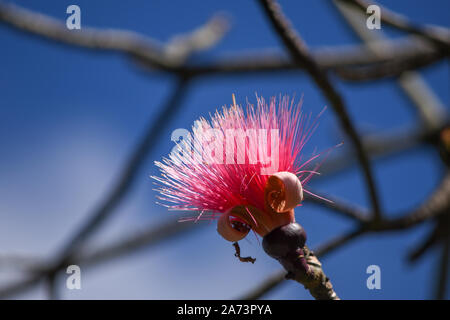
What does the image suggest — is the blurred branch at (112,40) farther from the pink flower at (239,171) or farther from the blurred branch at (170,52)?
the pink flower at (239,171)

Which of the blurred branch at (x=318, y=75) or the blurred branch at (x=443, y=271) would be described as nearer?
the blurred branch at (x=318, y=75)

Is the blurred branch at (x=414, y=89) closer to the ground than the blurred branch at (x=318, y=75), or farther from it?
farther from it

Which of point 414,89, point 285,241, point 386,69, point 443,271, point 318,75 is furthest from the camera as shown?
point 414,89

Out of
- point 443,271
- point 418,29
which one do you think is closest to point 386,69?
point 418,29

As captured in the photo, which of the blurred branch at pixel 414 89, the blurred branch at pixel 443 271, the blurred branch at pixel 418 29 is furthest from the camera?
the blurred branch at pixel 414 89

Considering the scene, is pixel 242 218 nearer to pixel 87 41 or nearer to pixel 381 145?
pixel 87 41

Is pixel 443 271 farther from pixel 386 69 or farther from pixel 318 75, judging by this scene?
pixel 318 75

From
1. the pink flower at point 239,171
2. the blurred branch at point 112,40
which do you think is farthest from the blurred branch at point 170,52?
the pink flower at point 239,171

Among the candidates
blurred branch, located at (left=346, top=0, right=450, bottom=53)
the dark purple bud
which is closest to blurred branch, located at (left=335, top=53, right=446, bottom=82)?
blurred branch, located at (left=346, top=0, right=450, bottom=53)
